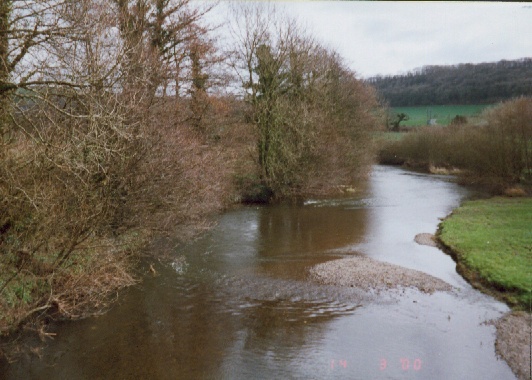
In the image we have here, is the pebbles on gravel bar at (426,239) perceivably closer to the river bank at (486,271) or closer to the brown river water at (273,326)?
the river bank at (486,271)

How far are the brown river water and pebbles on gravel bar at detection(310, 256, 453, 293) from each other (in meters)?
0.44

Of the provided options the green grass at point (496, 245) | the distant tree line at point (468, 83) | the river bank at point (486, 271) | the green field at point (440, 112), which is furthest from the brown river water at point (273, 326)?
the green field at point (440, 112)

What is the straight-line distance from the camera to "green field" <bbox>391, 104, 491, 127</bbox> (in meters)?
30.0

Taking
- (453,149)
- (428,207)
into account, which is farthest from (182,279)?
(453,149)

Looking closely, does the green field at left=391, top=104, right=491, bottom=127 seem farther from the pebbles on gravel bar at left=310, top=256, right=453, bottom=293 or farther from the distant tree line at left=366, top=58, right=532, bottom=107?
the pebbles on gravel bar at left=310, top=256, right=453, bottom=293

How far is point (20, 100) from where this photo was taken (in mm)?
10328

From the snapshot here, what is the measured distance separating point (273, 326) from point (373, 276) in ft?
17.0

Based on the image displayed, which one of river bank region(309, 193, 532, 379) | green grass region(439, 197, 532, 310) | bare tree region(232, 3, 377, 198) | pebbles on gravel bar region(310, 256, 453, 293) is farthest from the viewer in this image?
bare tree region(232, 3, 377, 198)

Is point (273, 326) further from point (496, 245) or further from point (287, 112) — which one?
point (287, 112)

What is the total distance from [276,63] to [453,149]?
22.4m

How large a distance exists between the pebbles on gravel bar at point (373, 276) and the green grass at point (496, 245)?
1659mm

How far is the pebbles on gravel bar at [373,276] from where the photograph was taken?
50.2 ft

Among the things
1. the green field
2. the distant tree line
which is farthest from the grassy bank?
the distant tree line

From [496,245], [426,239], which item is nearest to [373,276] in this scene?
[496,245]
